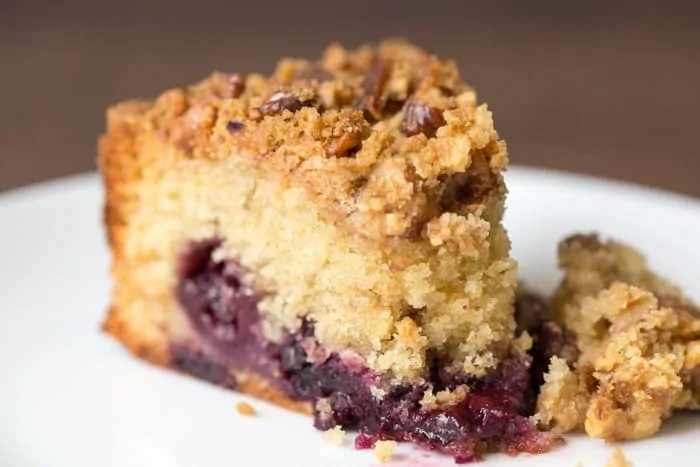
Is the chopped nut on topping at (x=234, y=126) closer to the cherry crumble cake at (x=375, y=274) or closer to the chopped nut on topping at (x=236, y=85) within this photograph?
the cherry crumble cake at (x=375, y=274)

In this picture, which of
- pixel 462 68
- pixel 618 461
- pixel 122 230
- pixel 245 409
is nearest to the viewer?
pixel 618 461

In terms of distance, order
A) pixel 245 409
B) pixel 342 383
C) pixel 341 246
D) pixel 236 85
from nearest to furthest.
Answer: pixel 341 246, pixel 342 383, pixel 245 409, pixel 236 85

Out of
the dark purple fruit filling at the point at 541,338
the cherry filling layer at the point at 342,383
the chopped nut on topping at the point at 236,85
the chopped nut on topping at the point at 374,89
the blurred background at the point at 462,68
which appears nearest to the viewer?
the cherry filling layer at the point at 342,383

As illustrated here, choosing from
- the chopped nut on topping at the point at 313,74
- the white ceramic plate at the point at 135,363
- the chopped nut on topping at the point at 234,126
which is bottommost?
the white ceramic plate at the point at 135,363

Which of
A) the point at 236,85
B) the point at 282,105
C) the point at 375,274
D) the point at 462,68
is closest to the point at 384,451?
the point at 375,274

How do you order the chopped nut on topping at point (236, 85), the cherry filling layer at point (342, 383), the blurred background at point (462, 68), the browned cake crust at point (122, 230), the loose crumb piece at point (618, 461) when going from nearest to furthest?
the loose crumb piece at point (618, 461)
the cherry filling layer at point (342, 383)
the chopped nut on topping at point (236, 85)
the browned cake crust at point (122, 230)
the blurred background at point (462, 68)

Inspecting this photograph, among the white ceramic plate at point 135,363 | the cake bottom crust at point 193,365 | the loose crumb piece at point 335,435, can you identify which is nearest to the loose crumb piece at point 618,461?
the white ceramic plate at point 135,363

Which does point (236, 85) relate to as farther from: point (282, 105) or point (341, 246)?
point (341, 246)
